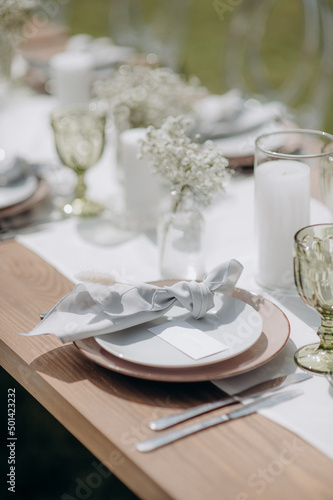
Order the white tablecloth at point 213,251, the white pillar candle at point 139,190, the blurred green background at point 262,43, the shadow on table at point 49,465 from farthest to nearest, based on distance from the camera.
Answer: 1. the blurred green background at point 262,43
2. the shadow on table at point 49,465
3. the white pillar candle at point 139,190
4. the white tablecloth at point 213,251

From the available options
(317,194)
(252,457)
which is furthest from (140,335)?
(317,194)

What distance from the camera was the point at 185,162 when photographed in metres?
1.09

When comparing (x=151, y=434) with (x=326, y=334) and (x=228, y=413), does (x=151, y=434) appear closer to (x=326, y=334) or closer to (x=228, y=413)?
(x=228, y=413)

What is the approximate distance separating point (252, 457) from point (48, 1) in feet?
13.9

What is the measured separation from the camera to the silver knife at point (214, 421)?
0.75 metres

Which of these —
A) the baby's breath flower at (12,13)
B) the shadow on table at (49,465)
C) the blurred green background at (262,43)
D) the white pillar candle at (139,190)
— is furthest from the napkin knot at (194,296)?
the blurred green background at (262,43)

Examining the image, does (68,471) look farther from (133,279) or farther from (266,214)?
(266,214)

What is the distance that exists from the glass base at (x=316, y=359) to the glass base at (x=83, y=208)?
70 cm

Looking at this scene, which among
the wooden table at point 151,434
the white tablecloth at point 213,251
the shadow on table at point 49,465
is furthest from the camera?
the shadow on table at point 49,465

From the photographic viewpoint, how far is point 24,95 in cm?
235

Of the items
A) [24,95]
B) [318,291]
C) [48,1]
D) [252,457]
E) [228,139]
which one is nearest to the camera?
[252,457]

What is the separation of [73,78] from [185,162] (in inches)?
43.8

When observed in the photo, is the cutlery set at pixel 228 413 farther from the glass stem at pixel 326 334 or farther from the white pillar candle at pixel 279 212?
the white pillar candle at pixel 279 212

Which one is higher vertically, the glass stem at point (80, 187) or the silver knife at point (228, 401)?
the glass stem at point (80, 187)
